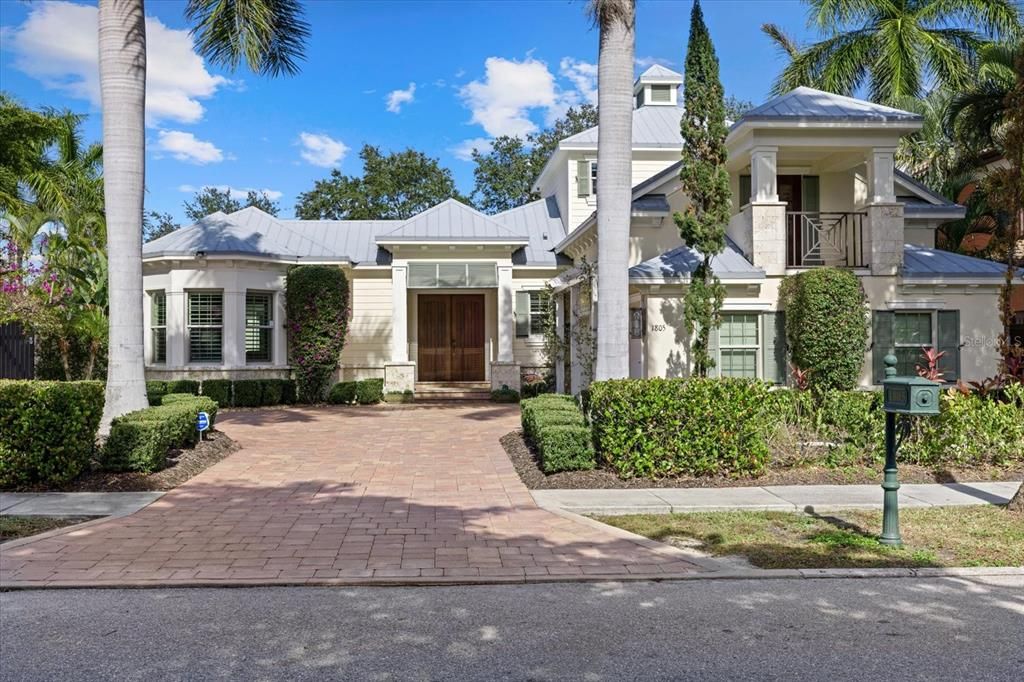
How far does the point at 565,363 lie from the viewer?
63.6 ft

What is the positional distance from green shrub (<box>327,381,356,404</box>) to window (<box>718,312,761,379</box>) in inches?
395

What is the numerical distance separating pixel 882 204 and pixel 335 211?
112 ft

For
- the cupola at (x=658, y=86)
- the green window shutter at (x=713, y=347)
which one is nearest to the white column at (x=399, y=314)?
the green window shutter at (x=713, y=347)

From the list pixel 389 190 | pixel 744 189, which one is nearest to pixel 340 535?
pixel 744 189

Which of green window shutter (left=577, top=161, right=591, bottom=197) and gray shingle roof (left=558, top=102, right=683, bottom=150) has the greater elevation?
gray shingle roof (left=558, top=102, right=683, bottom=150)

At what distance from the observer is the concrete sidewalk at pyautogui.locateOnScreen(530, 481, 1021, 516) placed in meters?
8.09

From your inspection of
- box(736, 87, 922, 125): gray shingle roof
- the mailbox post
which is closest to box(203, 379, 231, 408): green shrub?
box(736, 87, 922, 125): gray shingle roof

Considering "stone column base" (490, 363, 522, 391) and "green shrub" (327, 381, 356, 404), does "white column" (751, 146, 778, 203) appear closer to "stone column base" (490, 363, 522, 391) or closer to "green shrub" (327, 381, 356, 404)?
"stone column base" (490, 363, 522, 391)

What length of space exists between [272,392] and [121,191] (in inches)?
372

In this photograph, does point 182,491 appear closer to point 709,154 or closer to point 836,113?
point 709,154

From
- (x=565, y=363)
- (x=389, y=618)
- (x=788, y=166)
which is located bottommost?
(x=389, y=618)

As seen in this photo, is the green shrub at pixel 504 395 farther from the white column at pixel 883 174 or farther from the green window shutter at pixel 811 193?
the white column at pixel 883 174

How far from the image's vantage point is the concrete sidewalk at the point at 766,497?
8.09 m

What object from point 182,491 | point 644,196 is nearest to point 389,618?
point 182,491
